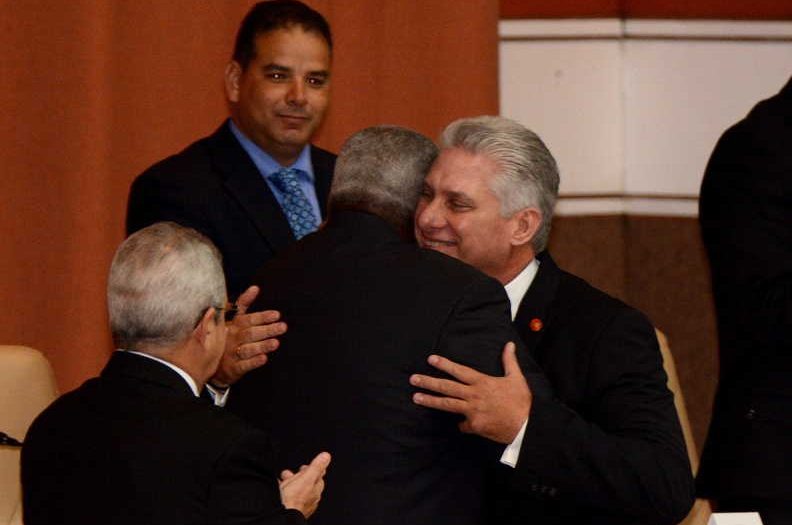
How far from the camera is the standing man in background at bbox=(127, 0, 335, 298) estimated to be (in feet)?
11.7

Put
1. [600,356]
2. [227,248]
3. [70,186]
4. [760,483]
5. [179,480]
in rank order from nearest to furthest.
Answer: [179,480] < [600,356] < [760,483] < [227,248] < [70,186]

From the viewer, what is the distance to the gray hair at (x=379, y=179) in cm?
263

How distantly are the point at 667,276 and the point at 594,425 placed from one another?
8.61ft

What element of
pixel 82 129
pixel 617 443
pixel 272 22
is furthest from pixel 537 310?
pixel 82 129

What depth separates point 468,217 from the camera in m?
2.90

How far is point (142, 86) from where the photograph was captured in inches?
178

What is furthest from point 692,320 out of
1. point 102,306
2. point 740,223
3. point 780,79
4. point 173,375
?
point 173,375

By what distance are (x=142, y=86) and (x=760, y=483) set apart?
2.31 m

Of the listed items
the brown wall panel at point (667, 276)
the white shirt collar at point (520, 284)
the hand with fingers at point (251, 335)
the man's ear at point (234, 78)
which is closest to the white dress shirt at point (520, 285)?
the white shirt collar at point (520, 284)

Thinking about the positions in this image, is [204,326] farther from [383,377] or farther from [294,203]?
[294,203]

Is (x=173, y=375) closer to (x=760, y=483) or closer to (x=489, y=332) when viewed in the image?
(x=489, y=332)

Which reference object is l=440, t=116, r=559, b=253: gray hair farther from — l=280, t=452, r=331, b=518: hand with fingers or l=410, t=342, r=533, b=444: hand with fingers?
l=280, t=452, r=331, b=518: hand with fingers

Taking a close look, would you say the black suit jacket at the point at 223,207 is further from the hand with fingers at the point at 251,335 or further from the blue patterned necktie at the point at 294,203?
the hand with fingers at the point at 251,335

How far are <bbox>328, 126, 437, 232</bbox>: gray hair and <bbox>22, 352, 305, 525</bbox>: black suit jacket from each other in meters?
0.50
